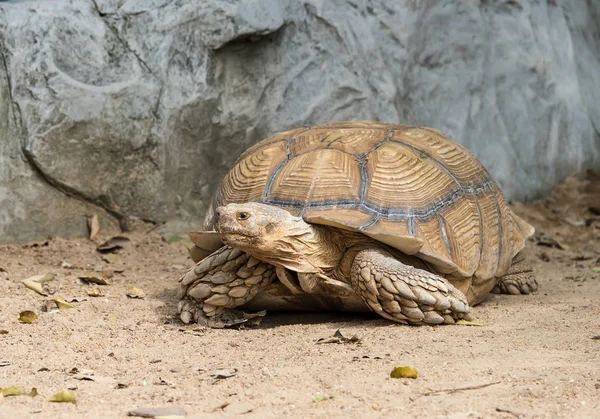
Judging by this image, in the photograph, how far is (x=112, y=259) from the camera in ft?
19.5

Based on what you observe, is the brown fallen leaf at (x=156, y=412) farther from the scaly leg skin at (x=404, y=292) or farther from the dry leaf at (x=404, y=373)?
the scaly leg skin at (x=404, y=292)

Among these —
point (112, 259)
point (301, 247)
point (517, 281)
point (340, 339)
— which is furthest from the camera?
point (112, 259)

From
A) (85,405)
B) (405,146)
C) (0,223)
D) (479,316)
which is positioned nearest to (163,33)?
(0,223)

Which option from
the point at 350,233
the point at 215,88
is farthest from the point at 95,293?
the point at 215,88

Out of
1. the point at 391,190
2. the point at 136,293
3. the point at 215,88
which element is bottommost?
the point at 136,293

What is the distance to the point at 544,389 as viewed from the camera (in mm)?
3189

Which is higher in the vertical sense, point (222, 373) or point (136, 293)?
point (222, 373)

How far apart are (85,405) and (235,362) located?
29.1 inches

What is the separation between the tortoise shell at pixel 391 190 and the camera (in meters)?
4.46

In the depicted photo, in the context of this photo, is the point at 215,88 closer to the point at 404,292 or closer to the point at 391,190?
the point at 391,190

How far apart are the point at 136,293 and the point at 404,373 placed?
221 centimetres

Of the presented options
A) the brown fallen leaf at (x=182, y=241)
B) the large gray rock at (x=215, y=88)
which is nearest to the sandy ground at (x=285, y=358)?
the brown fallen leaf at (x=182, y=241)

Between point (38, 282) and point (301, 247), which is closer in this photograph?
point (301, 247)

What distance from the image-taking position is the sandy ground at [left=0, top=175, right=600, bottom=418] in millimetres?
3164
